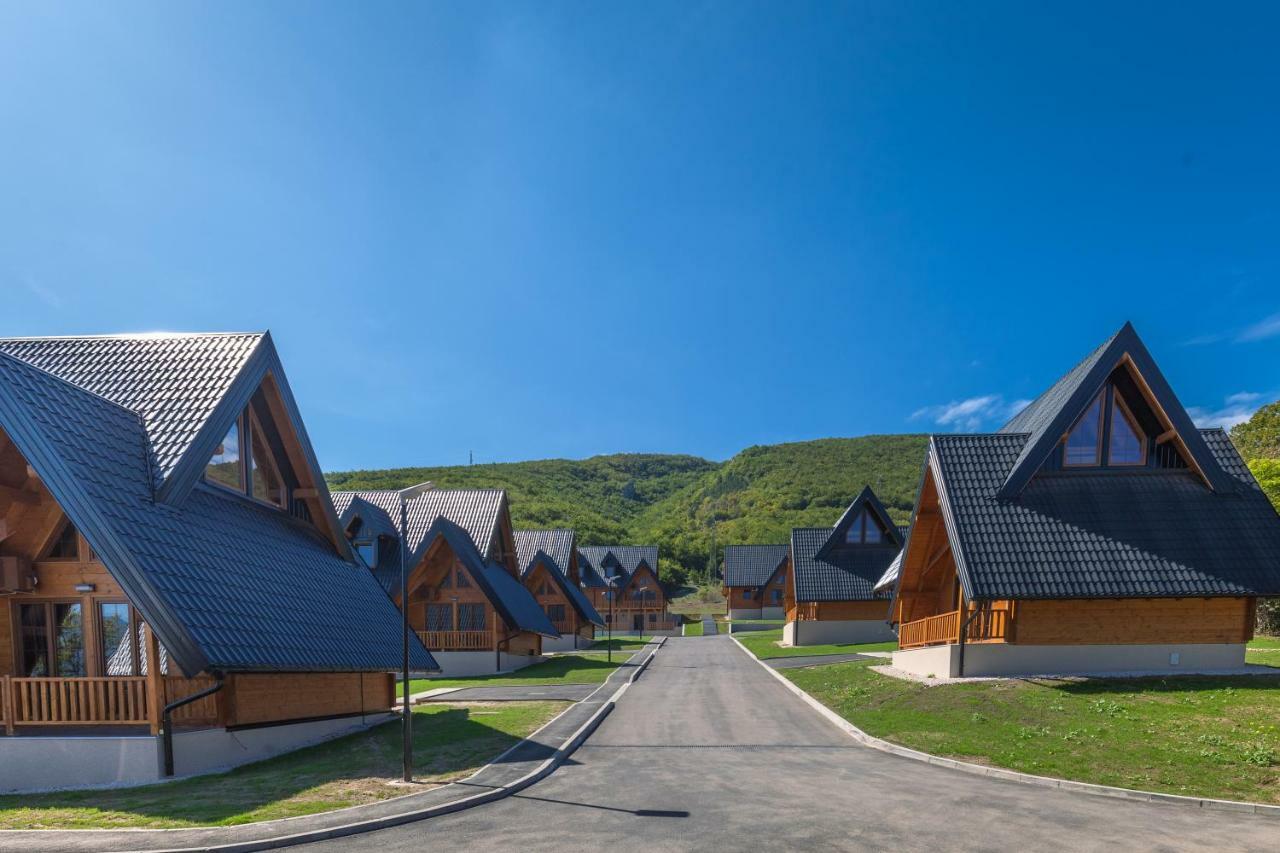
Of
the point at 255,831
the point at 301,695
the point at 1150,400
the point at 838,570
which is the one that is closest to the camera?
the point at 255,831

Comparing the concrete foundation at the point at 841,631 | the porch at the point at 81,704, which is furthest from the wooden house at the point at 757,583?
the porch at the point at 81,704

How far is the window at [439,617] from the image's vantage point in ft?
91.9

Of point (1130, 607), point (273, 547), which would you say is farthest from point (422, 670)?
point (1130, 607)

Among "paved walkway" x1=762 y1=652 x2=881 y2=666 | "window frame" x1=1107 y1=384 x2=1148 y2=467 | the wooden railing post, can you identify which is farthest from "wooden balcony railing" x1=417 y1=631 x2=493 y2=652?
"window frame" x1=1107 y1=384 x2=1148 y2=467

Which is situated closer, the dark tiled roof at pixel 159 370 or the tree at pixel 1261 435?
the dark tiled roof at pixel 159 370

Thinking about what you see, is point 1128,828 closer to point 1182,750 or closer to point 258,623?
point 1182,750

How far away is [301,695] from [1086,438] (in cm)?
2079

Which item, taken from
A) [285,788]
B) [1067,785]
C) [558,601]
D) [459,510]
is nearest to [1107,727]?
[1067,785]

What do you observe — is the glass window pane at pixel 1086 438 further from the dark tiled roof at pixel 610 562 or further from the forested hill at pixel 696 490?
the forested hill at pixel 696 490

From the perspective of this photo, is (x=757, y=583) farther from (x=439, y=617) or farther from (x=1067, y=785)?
(x=1067, y=785)

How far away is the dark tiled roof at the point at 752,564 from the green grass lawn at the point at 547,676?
33.1 m

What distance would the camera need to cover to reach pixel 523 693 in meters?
20.4

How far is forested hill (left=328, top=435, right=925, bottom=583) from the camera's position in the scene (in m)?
115

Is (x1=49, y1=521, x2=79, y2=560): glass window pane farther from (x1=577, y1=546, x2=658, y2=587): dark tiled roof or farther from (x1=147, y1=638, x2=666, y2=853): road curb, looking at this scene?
(x1=577, y1=546, x2=658, y2=587): dark tiled roof
